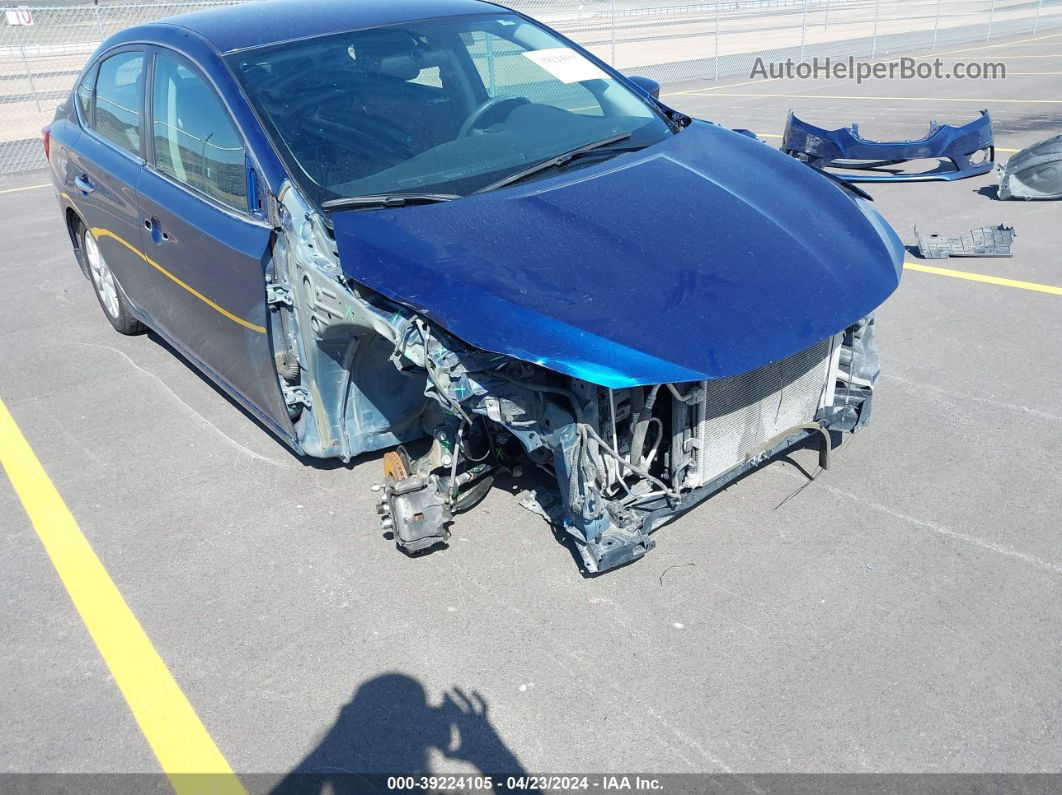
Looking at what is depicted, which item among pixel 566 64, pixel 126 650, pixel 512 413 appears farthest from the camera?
pixel 566 64

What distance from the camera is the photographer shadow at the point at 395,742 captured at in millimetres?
2736

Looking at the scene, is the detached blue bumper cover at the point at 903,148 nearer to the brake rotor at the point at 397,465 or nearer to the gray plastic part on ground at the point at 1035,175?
the gray plastic part on ground at the point at 1035,175

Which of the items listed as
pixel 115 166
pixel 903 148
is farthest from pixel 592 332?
pixel 903 148

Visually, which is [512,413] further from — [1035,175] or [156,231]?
[1035,175]

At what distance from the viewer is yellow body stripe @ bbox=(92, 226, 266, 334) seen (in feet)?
12.7

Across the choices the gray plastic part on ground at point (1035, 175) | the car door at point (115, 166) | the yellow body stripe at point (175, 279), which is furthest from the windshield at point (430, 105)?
the gray plastic part on ground at point (1035, 175)

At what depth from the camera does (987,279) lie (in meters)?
6.30

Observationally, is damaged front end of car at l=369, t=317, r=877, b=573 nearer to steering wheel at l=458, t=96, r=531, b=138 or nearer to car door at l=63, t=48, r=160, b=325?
steering wheel at l=458, t=96, r=531, b=138

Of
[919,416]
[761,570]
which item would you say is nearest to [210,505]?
[761,570]

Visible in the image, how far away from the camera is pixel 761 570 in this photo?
11.5 feet

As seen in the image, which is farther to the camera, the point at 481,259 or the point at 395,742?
the point at 481,259

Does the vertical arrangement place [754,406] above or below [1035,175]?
above

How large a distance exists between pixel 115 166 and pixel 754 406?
3400 mm

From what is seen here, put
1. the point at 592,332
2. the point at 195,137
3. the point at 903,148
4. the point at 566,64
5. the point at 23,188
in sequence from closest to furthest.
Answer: the point at 592,332 → the point at 195,137 → the point at 566,64 → the point at 903,148 → the point at 23,188
